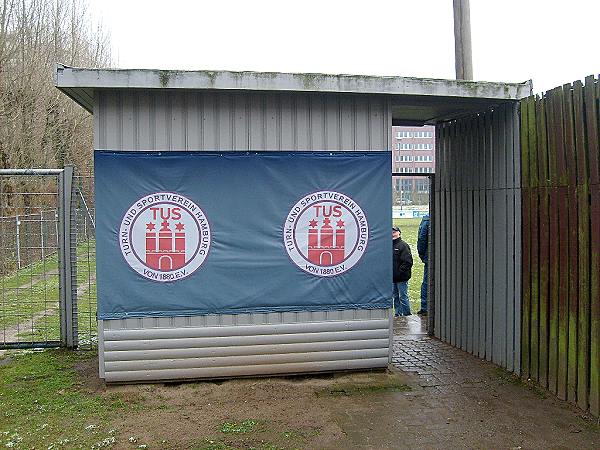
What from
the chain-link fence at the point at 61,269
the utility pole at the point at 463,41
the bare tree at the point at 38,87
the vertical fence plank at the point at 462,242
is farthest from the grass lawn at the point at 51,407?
the bare tree at the point at 38,87

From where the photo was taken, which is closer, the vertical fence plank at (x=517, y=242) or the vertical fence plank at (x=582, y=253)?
the vertical fence plank at (x=582, y=253)

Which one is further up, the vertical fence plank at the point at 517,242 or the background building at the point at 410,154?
the background building at the point at 410,154

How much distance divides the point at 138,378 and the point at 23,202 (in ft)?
38.8

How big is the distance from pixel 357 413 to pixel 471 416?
1030 mm

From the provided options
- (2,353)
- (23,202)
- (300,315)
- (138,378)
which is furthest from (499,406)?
(23,202)

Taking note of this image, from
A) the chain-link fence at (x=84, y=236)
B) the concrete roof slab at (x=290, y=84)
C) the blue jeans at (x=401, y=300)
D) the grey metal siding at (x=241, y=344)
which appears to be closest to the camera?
the concrete roof slab at (x=290, y=84)

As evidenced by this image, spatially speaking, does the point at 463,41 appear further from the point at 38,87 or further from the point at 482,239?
the point at 38,87

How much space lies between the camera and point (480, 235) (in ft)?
25.7

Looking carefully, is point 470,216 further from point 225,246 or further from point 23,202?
point 23,202

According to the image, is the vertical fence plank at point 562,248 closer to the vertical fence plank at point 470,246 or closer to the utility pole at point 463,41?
the vertical fence plank at point 470,246

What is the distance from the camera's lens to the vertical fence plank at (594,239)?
5.55m

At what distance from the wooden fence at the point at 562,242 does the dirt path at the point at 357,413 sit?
34 centimetres

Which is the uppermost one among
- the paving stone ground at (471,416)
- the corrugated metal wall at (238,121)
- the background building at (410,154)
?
the background building at (410,154)

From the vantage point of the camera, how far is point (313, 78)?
20.8 ft
